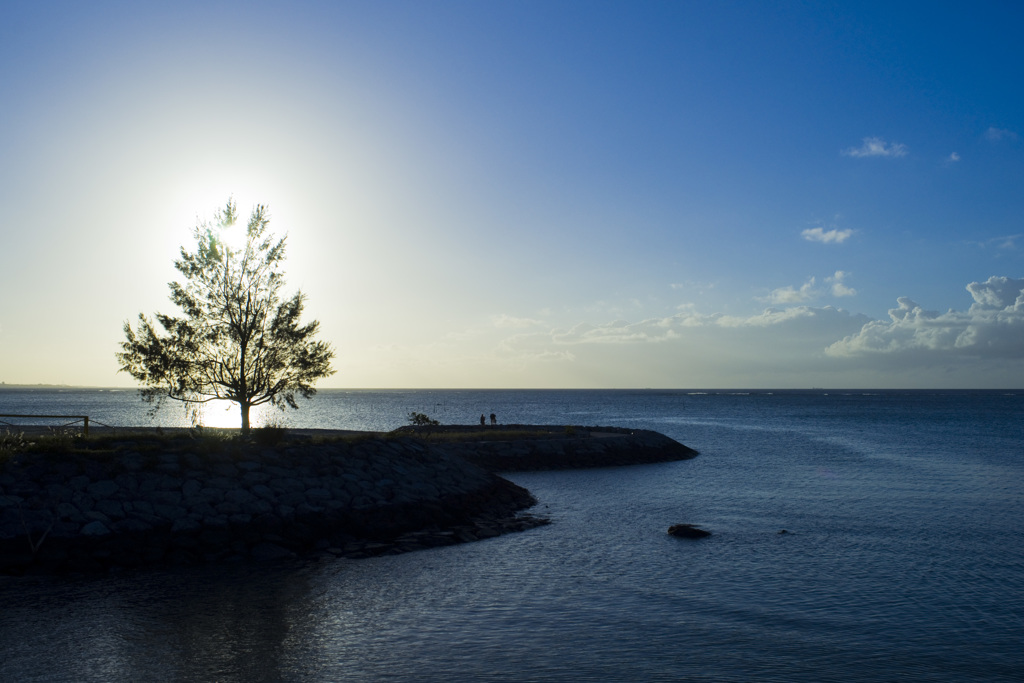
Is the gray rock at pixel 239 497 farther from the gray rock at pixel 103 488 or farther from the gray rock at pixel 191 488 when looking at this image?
the gray rock at pixel 103 488

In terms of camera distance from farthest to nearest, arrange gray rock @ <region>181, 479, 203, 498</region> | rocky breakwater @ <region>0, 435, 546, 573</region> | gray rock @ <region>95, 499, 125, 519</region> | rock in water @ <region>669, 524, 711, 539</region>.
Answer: rock in water @ <region>669, 524, 711, 539</region>, gray rock @ <region>181, 479, 203, 498</region>, gray rock @ <region>95, 499, 125, 519</region>, rocky breakwater @ <region>0, 435, 546, 573</region>

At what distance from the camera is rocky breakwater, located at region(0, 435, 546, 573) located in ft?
62.1

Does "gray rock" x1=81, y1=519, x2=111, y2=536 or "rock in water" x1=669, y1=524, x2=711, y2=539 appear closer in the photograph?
"gray rock" x1=81, y1=519, x2=111, y2=536

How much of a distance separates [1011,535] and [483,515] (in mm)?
19344

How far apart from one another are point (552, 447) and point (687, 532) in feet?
81.4

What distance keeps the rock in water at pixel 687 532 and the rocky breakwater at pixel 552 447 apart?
63.6 ft

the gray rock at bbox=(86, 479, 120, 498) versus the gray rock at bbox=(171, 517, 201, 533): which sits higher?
the gray rock at bbox=(86, 479, 120, 498)

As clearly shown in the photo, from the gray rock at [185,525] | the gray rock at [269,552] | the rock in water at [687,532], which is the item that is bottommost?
the rock in water at [687,532]

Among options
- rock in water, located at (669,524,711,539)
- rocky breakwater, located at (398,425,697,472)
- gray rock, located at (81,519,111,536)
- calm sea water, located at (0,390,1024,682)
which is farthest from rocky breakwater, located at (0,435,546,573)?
rocky breakwater, located at (398,425,697,472)

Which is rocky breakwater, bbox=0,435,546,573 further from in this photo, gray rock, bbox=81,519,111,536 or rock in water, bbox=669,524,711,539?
rock in water, bbox=669,524,711,539

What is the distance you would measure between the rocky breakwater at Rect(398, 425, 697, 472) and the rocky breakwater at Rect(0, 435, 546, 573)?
1566 centimetres

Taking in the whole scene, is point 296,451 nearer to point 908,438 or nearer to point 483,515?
point 483,515

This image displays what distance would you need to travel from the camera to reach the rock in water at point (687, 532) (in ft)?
78.7

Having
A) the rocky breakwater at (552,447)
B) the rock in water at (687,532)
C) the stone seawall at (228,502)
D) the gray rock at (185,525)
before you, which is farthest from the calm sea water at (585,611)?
the rocky breakwater at (552,447)
